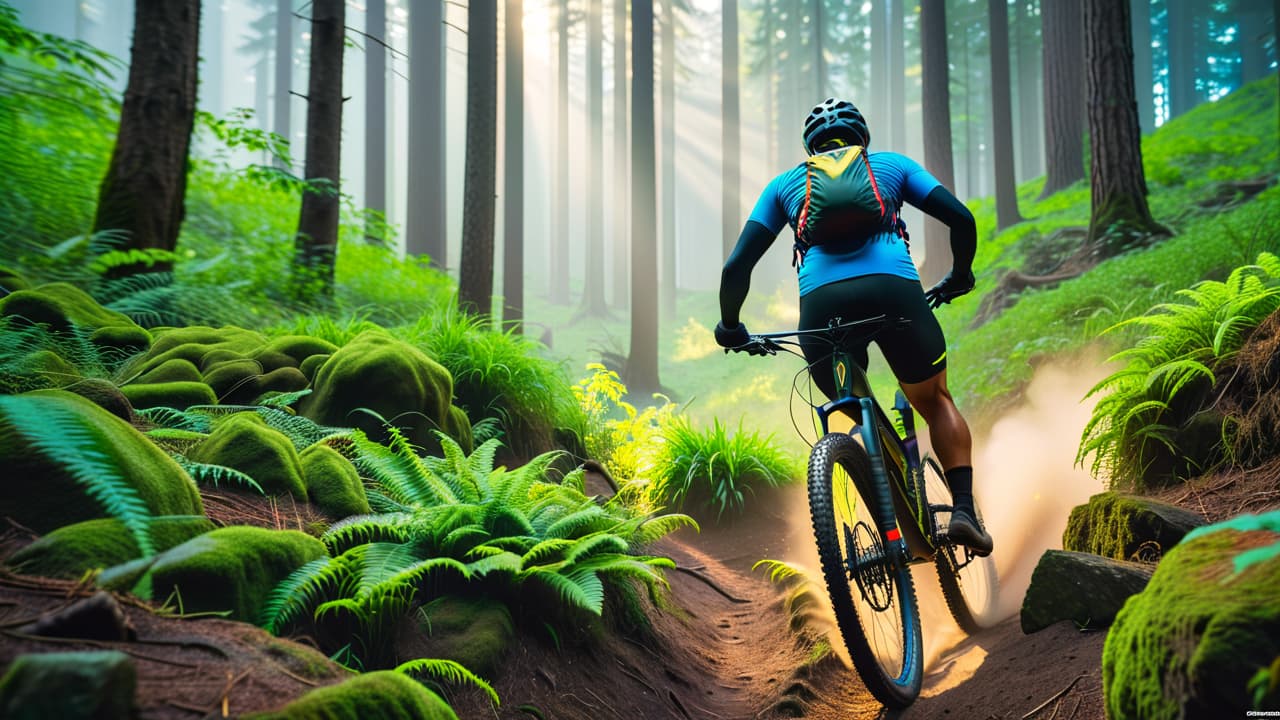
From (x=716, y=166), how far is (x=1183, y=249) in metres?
56.4

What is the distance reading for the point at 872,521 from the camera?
3.35 meters

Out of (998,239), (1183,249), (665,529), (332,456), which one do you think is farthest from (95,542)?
(998,239)

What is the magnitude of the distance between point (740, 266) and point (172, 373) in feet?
12.0

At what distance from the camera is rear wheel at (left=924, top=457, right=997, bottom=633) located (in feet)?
12.5

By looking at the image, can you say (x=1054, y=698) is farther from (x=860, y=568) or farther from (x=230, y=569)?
(x=230, y=569)

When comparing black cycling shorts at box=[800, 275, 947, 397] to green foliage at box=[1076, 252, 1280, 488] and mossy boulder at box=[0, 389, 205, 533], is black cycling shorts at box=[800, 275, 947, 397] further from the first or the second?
mossy boulder at box=[0, 389, 205, 533]

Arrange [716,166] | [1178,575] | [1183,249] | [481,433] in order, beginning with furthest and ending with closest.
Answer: [716,166] < [1183,249] < [481,433] < [1178,575]

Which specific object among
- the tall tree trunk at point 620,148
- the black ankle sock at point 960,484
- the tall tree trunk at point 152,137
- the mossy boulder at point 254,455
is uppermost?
the tall tree trunk at point 620,148

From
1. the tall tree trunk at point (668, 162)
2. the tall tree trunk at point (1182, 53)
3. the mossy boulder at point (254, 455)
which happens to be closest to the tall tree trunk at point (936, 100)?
the mossy boulder at point (254, 455)

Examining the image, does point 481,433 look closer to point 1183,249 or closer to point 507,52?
point 1183,249

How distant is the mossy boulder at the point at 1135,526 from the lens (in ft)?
10.0

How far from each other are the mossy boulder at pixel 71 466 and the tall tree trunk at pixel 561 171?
108 feet

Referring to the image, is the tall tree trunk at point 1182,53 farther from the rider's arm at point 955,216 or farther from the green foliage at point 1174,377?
the rider's arm at point 955,216

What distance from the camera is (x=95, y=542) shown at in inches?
77.0
